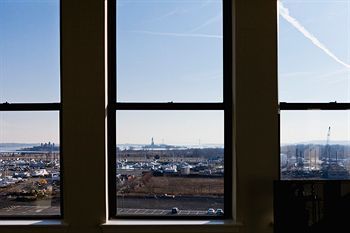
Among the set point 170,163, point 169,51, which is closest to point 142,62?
point 169,51

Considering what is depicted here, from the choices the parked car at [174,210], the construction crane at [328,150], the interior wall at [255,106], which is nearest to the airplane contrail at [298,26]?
the interior wall at [255,106]

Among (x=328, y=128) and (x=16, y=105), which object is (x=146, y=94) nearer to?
(x=16, y=105)

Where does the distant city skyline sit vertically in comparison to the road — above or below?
above

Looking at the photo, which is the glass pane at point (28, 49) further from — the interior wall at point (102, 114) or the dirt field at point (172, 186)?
the dirt field at point (172, 186)

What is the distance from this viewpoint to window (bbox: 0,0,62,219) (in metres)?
3.47

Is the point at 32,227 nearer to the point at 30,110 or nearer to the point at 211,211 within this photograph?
the point at 30,110

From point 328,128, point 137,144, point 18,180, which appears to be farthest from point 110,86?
point 328,128

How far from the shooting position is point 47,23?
11.5ft

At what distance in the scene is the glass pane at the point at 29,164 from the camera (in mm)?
3459

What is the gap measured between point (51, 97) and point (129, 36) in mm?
862

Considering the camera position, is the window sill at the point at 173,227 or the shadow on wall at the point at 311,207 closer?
the shadow on wall at the point at 311,207

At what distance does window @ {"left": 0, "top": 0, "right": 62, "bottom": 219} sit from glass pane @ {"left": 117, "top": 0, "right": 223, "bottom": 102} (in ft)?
2.00

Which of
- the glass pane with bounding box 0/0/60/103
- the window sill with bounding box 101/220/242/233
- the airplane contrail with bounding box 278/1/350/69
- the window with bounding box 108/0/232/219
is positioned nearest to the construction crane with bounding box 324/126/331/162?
the airplane contrail with bounding box 278/1/350/69

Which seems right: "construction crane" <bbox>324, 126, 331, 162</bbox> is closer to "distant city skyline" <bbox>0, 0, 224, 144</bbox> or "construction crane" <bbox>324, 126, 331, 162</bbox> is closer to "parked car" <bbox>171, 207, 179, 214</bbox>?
"distant city skyline" <bbox>0, 0, 224, 144</bbox>
